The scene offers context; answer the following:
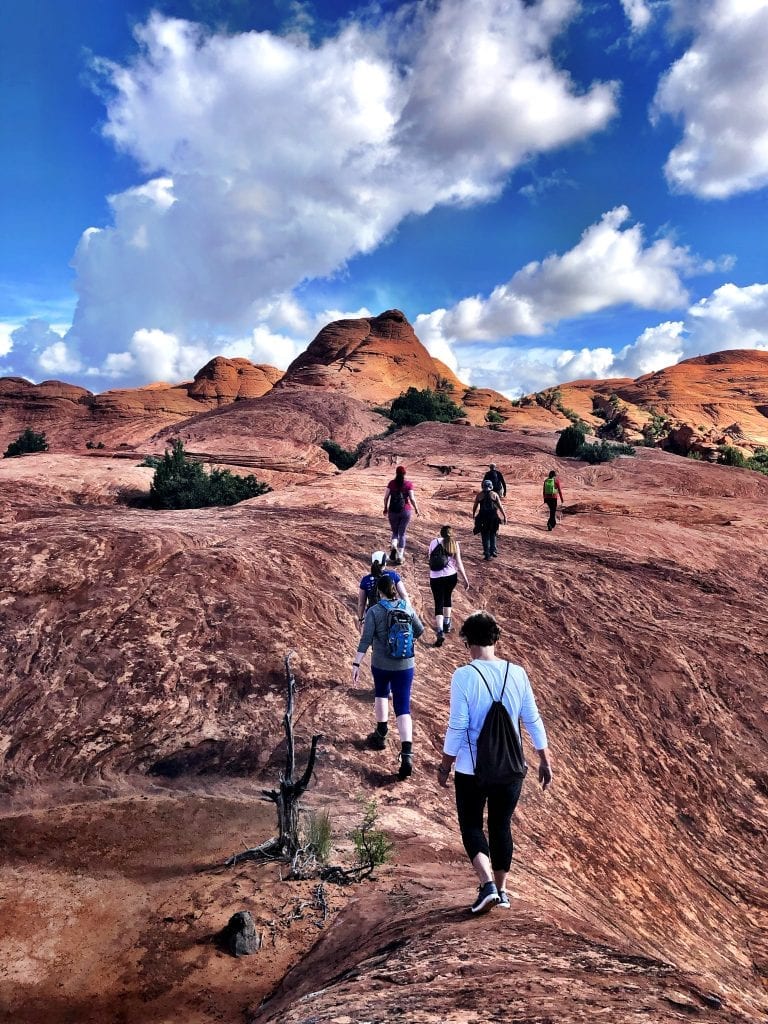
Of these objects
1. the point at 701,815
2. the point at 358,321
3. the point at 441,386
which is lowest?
the point at 701,815

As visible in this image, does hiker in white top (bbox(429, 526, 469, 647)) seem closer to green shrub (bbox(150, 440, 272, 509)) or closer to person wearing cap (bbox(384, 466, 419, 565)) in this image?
person wearing cap (bbox(384, 466, 419, 565))

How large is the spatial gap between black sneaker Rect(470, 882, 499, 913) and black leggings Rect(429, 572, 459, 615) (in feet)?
18.4

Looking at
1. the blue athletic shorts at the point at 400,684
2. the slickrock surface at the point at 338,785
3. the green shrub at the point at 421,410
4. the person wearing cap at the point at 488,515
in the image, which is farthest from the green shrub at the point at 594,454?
the blue athletic shorts at the point at 400,684

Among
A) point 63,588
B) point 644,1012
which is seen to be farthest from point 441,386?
point 644,1012

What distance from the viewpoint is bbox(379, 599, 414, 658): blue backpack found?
5.86 metres

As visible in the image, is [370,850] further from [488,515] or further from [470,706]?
[488,515]

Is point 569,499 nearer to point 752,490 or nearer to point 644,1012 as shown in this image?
point 752,490

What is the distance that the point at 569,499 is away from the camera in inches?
893

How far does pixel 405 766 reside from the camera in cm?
594

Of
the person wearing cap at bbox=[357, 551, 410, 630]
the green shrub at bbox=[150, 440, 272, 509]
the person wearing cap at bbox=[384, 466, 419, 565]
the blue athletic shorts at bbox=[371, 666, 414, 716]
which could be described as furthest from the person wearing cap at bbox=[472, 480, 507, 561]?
the green shrub at bbox=[150, 440, 272, 509]

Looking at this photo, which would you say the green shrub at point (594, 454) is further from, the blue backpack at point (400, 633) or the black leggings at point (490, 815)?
the black leggings at point (490, 815)

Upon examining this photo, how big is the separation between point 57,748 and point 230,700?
5.97ft

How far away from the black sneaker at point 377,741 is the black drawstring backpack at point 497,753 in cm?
299

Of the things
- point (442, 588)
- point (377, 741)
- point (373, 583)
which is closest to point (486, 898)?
point (377, 741)
